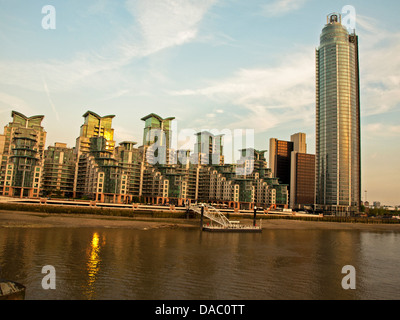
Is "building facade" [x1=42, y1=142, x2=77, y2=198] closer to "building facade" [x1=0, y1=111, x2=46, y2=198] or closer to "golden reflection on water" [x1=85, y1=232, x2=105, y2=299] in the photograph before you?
"building facade" [x1=0, y1=111, x2=46, y2=198]

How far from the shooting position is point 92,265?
121ft

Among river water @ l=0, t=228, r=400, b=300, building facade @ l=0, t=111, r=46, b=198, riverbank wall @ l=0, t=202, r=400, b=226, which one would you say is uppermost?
building facade @ l=0, t=111, r=46, b=198

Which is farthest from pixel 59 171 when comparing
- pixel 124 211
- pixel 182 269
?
pixel 182 269

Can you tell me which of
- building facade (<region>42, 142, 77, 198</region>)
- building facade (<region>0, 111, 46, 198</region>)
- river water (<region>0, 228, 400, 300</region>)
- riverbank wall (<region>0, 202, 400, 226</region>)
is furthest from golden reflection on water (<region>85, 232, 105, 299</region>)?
building facade (<region>42, 142, 77, 198</region>)

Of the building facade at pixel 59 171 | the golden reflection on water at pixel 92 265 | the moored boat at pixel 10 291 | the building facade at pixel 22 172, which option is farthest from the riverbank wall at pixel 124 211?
the moored boat at pixel 10 291

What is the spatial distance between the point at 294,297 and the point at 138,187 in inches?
5919

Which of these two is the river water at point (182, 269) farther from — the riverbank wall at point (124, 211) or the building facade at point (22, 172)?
the building facade at point (22, 172)

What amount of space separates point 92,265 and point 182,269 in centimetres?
1006

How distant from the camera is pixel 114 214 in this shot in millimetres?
100375

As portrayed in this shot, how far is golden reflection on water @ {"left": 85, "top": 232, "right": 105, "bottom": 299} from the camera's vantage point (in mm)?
28591

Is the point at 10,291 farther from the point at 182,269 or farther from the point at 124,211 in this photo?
the point at 124,211
